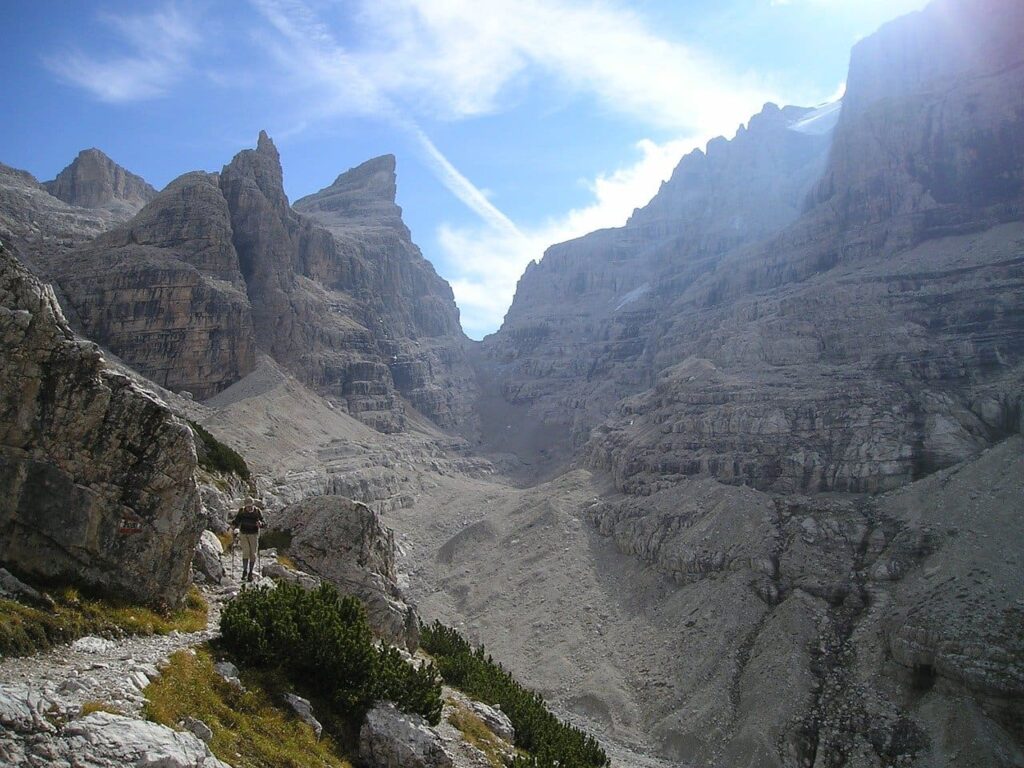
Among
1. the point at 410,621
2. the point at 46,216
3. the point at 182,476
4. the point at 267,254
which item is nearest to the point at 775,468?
the point at 410,621

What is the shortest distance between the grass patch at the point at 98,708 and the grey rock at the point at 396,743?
22.5ft

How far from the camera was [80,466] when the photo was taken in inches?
702

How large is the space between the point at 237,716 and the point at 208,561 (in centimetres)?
861

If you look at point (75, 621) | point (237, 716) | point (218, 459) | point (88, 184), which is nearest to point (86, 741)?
point (237, 716)

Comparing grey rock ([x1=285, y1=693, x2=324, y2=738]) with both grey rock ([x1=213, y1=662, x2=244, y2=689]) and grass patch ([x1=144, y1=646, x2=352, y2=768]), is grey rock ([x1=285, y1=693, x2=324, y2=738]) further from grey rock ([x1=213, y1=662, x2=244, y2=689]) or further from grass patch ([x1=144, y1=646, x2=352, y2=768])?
grey rock ([x1=213, y1=662, x2=244, y2=689])

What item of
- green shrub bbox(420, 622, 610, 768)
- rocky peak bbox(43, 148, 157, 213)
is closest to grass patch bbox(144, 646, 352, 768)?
green shrub bbox(420, 622, 610, 768)

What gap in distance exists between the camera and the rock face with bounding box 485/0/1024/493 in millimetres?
89438

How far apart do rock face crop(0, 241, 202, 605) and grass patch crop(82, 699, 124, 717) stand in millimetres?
4910

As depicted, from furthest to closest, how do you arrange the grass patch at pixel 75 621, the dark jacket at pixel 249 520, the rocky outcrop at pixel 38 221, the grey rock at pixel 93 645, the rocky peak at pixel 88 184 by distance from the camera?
the rocky peak at pixel 88 184
the rocky outcrop at pixel 38 221
the dark jacket at pixel 249 520
the grey rock at pixel 93 645
the grass patch at pixel 75 621

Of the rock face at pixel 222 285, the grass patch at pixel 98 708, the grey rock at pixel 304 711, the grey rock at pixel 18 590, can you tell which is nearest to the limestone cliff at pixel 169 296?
the rock face at pixel 222 285

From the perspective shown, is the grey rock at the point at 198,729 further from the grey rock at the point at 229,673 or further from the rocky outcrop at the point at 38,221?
the rocky outcrop at the point at 38,221

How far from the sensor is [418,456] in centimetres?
15112

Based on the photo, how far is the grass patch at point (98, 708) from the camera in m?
12.6

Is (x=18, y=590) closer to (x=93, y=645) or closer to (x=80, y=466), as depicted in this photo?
(x=93, y=645)
